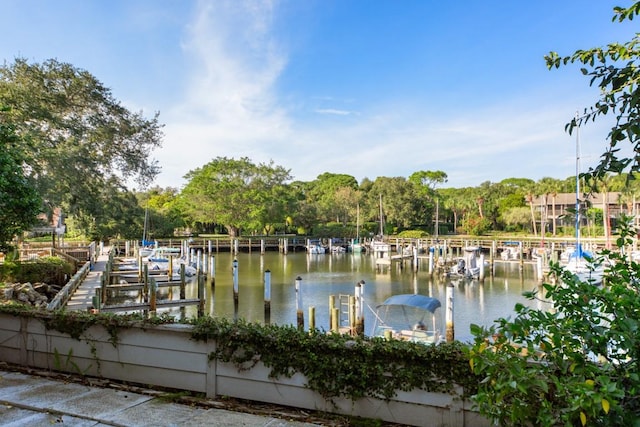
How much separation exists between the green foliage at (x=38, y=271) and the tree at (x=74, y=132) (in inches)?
114

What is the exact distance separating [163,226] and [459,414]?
57523mm

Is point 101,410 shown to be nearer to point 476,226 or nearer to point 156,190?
point 476,226

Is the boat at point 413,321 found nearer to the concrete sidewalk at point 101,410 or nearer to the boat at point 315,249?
the concrete sidewalk at point 101,410

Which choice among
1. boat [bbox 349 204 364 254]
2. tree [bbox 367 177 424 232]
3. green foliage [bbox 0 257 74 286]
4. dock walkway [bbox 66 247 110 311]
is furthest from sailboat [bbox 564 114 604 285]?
tree [bbox 367 177 424 232]

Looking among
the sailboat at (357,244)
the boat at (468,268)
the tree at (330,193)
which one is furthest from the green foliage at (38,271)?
the tree at (330,193)

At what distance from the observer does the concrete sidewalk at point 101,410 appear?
4.68 metres

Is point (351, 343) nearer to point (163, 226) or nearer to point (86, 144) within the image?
point (86, 144)

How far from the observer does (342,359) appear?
4828 mm

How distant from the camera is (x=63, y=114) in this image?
70.7 ft

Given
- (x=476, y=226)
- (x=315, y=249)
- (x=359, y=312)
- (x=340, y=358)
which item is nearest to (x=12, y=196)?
(x=340, y=358)

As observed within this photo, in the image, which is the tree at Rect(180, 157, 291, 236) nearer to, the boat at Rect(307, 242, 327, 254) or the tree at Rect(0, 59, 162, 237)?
the boat at Rect(307, 242, 327, 254)

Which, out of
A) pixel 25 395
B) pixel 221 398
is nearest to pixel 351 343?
pixel 221 398

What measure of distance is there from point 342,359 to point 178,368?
2.13 m

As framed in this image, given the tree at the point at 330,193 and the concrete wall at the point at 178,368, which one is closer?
the concrete wall at the point at 178,368
